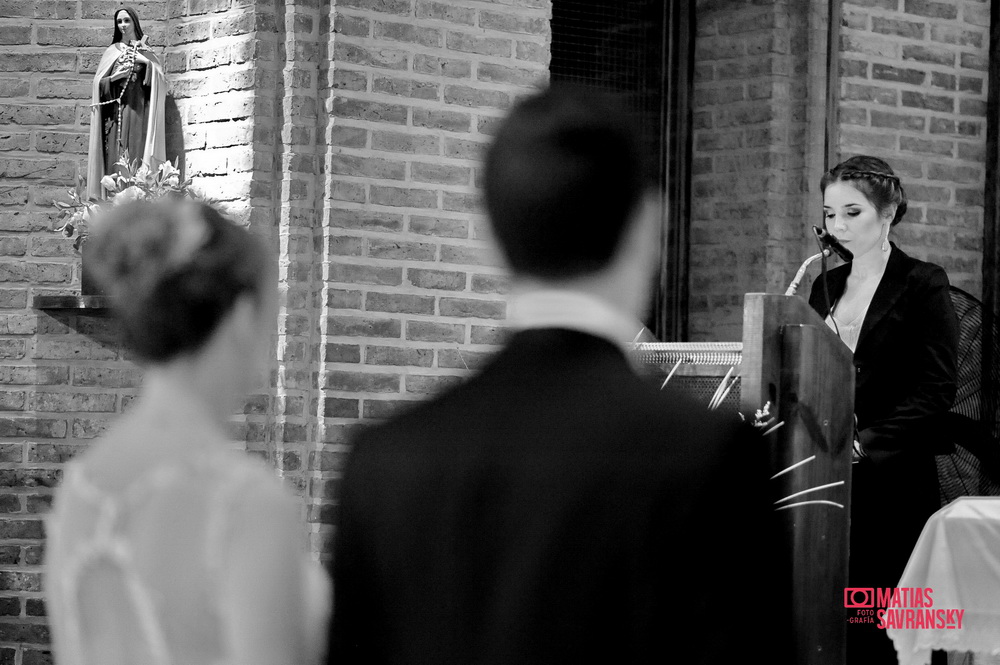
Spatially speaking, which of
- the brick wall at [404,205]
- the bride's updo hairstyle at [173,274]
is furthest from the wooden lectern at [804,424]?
the brick wall at [404,205]

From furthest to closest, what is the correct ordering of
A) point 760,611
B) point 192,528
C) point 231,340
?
point 231,340, point 192,528, point 760,611

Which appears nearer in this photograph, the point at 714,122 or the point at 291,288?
the point at 291,288

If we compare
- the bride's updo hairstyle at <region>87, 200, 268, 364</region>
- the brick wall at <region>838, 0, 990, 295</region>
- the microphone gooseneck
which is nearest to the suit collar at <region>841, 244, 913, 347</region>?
the microphone gooseneck

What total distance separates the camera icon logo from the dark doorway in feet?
7.35

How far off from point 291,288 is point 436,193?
66 centimetres

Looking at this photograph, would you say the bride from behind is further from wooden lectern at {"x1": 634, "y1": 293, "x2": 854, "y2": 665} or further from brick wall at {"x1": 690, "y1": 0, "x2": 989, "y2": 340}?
brick wall at {"x1": 690, "y1": 0, "x2": 989, "y2": 340}

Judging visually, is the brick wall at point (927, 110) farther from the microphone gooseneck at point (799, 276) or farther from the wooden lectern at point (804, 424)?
the wooden lectern at point (804, 424)

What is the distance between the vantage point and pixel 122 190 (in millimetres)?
5188

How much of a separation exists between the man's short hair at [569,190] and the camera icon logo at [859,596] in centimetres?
303

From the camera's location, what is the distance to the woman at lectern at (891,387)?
4.23 meters

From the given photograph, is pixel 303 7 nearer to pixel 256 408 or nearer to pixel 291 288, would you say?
pixel 291 288

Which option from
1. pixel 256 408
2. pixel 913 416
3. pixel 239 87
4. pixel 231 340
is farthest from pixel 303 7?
pixel 231 340

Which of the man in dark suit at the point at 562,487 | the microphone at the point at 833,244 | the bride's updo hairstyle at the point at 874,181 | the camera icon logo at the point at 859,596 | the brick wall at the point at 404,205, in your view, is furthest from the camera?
the brick wall at the point at 404,205

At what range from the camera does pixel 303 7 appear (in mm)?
5148
